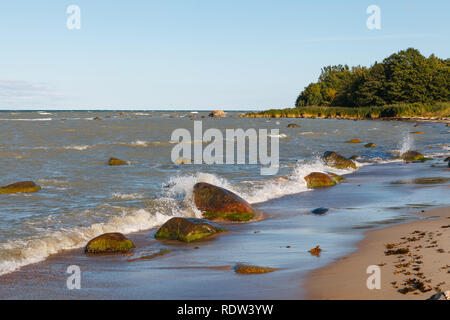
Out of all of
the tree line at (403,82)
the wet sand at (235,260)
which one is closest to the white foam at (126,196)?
the wet sand at (235,260)

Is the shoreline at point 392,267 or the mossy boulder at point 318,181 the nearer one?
the shoreline at point 392,267

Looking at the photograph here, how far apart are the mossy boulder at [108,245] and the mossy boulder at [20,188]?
6.44 metres

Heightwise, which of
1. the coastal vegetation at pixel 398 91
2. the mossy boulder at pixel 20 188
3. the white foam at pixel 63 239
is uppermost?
the coastal vegetation at pixel 398 91

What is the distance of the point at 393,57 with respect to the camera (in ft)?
325

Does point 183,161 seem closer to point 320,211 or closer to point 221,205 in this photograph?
point 221,205

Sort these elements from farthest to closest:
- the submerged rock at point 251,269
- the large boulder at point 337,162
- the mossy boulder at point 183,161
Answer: the mossy boulder at point 183,161
the large boulder at point 337,162
the submerged rock at point 251,269

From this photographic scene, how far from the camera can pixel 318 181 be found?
15742 millimetres

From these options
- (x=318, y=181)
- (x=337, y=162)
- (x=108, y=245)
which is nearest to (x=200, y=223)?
(x=108, y=245)

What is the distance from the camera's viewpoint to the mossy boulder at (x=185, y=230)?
29.6ft

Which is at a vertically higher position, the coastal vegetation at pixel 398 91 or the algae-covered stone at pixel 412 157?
the coastal vegetation at pixel 398 91

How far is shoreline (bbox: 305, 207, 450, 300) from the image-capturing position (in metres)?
5.35

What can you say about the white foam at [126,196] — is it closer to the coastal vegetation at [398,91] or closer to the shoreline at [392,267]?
the shoreline at [392,267]

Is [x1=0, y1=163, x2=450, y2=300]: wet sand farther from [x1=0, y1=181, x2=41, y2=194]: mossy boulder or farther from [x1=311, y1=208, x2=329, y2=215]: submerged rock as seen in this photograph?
[x1=0, y1=181, x2=41, y2=194]: mossy boulder
